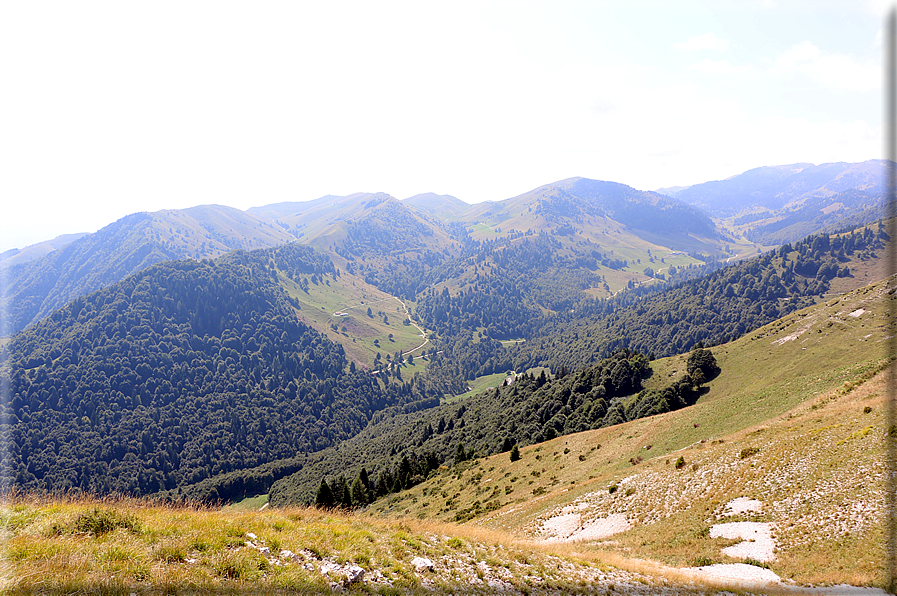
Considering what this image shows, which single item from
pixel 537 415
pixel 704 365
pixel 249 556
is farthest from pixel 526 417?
pixel 249 556

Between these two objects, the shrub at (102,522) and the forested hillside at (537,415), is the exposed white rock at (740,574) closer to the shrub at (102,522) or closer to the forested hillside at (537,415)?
the shrub at (102,522)

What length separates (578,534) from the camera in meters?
26.5

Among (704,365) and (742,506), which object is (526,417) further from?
(742,506)

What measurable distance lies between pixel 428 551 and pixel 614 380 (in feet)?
270

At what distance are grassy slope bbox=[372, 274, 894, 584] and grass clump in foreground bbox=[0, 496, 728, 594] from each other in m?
8.76

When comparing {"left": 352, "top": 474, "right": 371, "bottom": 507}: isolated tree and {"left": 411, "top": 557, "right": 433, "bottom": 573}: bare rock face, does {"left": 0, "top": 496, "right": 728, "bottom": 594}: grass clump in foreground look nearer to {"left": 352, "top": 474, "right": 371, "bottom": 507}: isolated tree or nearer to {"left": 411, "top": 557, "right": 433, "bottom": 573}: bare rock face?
{"left": 411, "top": 557, "right": 433, "bottom": 573}: bare rock face

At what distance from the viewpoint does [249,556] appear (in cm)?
1080

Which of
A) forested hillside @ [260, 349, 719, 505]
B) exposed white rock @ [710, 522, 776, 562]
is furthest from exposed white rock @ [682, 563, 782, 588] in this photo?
forested hillside @ [260, 349, 719, 505]

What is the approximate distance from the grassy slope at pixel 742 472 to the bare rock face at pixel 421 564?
564 inches

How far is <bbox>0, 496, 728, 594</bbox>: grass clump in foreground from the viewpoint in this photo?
8617 millimetres

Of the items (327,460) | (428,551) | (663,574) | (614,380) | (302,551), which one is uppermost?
(302,551)

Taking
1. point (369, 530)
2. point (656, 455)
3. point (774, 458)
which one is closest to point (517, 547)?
point (369, 530)

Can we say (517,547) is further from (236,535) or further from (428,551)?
(236,535)

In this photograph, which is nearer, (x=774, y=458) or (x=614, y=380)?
(x=774, y=458)
